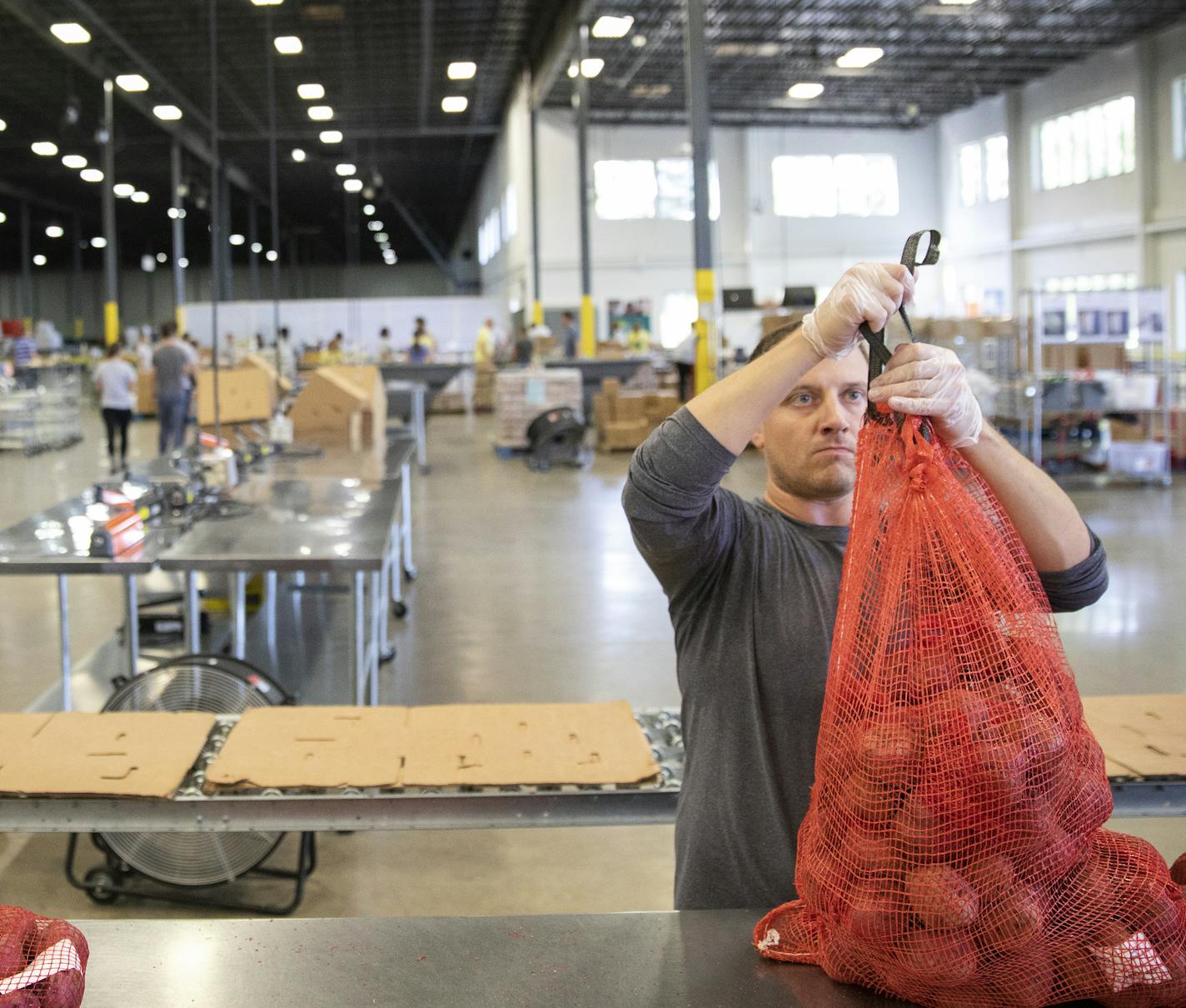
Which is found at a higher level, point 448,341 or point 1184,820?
point 448,341

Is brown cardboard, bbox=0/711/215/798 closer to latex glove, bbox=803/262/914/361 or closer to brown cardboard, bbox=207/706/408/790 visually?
brown cardboard, bbox=207/706/408/790

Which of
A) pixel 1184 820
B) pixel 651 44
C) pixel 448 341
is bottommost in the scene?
pixel 1184 820

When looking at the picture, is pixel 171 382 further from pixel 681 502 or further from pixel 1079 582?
pixel 1079 582

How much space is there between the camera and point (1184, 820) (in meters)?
3.94

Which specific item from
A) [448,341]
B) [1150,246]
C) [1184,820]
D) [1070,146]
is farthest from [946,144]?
[1184,820]

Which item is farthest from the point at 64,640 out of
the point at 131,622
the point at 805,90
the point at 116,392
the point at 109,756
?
the point at 805,90

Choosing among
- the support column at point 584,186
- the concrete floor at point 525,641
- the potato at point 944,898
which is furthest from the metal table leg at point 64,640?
the support column at point 584,186

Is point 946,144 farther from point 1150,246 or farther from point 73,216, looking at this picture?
point 73,216

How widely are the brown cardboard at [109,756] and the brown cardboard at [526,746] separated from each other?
0.43m

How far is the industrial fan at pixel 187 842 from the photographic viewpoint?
12.0 feet

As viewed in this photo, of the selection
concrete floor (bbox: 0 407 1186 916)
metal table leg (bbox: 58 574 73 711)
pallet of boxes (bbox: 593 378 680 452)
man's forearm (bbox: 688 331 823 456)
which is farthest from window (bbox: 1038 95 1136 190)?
man's forearm (bbox: 688 331 823 456)

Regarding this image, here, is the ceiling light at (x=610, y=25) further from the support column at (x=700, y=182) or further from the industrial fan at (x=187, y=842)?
the industrial fan at (x=187, y=842)

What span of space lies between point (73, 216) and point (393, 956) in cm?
4467

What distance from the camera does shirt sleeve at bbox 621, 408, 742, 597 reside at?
1611 millimetres
